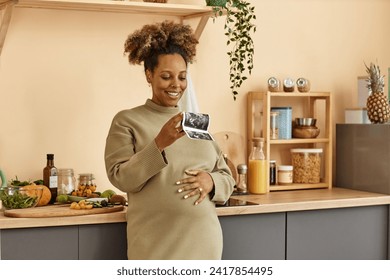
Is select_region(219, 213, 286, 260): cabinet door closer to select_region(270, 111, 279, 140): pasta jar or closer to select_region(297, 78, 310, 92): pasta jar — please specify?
select_region(270, 111, 279, 140): pasta jar

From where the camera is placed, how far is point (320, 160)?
157 inches

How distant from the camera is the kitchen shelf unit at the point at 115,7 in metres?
3.21

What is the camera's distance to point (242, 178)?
3670mm

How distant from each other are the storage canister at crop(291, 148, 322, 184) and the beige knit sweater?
115cm

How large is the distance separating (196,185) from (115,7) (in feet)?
3.27

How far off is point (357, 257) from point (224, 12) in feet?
4.20

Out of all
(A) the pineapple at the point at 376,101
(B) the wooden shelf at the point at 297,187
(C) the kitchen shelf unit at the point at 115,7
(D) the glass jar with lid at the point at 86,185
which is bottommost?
(B) the wooden shelf at the point at 297,187

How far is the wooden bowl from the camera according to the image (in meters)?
3.91

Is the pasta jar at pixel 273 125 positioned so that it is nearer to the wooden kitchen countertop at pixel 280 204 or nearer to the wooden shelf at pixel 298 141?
A: the wooden shelf at pixel 298 141

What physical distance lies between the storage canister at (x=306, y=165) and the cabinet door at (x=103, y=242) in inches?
46.8

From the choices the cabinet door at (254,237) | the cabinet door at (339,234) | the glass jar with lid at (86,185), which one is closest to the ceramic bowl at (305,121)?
the cabinet door at (339,234)

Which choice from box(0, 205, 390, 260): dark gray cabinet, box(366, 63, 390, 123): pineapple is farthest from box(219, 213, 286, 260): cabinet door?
box(366, 63, 390, 123): pineapple
